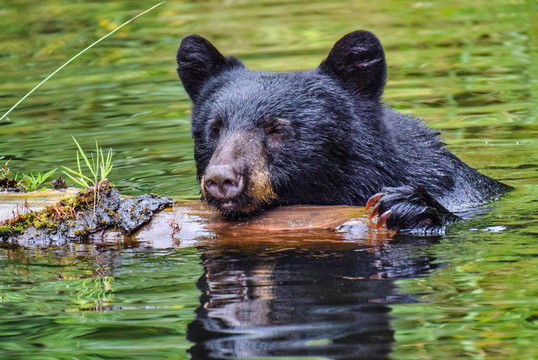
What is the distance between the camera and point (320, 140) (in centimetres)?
659

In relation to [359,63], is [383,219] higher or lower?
lower

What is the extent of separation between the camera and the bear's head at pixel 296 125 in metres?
6.30

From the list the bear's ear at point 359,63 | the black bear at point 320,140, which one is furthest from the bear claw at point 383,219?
the bear's ear at point 359,63

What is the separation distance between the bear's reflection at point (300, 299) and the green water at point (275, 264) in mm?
12

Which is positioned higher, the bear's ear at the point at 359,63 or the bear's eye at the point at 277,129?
the bear's ear at the point at 359,63

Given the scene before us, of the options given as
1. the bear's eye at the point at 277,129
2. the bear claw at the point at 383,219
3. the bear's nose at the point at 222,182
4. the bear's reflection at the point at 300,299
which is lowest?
the bear's reflection at the point at 300,299

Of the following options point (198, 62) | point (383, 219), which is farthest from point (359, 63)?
point (383, 219)

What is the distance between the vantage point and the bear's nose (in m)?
5.75

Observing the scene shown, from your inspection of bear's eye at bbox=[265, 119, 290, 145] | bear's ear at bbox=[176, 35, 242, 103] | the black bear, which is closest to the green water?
the black bear

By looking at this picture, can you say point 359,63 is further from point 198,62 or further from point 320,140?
point 198,62

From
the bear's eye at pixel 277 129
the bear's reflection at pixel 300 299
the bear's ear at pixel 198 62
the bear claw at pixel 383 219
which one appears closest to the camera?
the bear's reflection at pixel 300 299

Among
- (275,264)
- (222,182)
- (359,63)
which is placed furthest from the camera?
(359,63)

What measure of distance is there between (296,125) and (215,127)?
59 centimetres

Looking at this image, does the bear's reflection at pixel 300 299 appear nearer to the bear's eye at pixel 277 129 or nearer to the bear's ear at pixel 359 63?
the bear's eye at pixel 277 129
